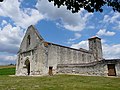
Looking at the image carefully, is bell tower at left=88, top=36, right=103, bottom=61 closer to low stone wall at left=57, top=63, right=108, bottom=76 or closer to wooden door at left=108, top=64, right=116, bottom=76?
low stone wall at left=57, top=63, right=108, bottom=76

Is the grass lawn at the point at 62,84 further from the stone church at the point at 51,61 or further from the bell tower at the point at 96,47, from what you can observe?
the bell tower at the point at 96,47

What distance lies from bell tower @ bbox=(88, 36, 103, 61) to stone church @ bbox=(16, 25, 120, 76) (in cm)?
574

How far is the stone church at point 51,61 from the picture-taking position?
79.7ft

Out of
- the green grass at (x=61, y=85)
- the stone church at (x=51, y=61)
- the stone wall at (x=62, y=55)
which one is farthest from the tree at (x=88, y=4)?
the stone wall at (x=62, y=55)

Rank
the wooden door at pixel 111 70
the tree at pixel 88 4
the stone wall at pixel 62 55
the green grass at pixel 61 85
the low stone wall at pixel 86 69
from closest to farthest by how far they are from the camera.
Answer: the tree at pixel 88 4, the green grass at pixel 61 85, the wooden door at pixel 111 70, the low stone wall at pixel 86 69, the stone wall at pixel 62 55

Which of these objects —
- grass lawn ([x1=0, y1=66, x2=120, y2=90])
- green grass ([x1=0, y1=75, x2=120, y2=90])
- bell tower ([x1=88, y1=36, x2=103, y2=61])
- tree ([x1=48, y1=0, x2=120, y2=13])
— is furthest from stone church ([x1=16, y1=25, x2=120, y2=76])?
tree ([x1=48, y1=0, x2=120, y2=13])

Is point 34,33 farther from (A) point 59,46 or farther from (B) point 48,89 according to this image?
(B) point 48,89

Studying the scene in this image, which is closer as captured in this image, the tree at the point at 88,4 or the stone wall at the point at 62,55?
the tree at the point at 88,4

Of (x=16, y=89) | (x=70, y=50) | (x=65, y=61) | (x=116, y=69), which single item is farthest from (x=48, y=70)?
(x=16, y=89)

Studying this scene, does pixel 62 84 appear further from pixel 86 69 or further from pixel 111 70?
pixel 86 69

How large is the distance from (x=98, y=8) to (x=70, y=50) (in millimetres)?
27708

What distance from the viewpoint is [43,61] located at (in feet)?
95.1

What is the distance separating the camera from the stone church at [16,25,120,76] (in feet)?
79.7

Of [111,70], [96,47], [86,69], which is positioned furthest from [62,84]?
[96,47]
